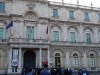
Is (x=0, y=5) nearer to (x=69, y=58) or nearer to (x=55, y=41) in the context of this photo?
(x=55, y=41)

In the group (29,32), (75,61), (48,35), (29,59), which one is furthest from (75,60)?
(29,32)

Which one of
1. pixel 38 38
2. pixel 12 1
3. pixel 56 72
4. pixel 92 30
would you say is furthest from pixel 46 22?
pixel 56 72

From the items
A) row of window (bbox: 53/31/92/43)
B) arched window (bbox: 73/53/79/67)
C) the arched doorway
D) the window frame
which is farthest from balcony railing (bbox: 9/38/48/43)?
arched window (bbox: 73/53/79/67)

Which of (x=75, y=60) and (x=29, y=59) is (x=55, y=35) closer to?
(x=75, y=60)

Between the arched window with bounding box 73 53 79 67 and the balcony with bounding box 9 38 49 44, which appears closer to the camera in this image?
the balcony with bounding box 9 38 49 44

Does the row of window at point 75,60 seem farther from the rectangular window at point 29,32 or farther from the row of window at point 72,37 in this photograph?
the rectangular window at point 29,32

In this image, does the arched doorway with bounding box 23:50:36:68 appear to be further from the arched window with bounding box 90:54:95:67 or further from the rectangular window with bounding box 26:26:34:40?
the arched window with bounding box 90:54:95:67

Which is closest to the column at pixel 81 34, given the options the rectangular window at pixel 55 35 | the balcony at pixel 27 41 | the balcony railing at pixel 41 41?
the balcony railing at pixel 41 41

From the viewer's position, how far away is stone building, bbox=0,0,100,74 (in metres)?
31.4

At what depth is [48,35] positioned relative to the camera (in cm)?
3491

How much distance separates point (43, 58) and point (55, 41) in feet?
16.9

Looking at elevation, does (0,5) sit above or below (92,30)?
above

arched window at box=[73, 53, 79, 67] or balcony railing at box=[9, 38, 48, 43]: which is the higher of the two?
balcony railing at box=[9, 38, 48, 43]

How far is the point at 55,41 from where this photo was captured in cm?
3534
